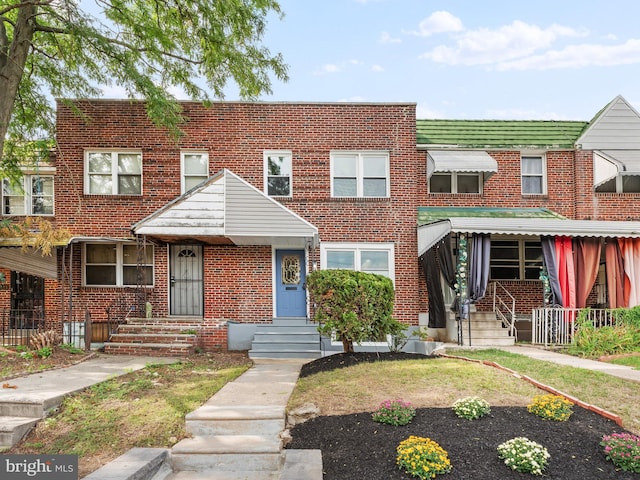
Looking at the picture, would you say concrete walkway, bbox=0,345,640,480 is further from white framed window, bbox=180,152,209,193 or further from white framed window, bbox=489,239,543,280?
white framed window, bbox=180,152,209,193

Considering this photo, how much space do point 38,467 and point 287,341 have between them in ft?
24.7

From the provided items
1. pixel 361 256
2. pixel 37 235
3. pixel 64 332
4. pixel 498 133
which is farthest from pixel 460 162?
pixel 64 332

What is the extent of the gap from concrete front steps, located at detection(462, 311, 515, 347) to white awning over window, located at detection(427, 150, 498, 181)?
4.43 meters

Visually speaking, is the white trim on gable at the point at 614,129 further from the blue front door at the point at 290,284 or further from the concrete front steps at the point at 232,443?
the concrete front steps at the point at 232,443

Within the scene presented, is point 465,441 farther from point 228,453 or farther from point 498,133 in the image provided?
point 498,133

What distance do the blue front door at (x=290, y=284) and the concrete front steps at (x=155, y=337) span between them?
2.45m

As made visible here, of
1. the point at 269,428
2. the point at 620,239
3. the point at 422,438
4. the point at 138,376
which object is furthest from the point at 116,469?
the point at 620,239

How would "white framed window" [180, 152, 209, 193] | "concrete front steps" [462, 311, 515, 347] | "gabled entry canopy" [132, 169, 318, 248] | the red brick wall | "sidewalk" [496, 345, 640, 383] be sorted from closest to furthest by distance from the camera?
"sidewalk" [496, 345, 640, 383], "gabled entry canopy" [132, 169, 318, 248], "concrete front steps" [462, 311, 515, 347], the red brick wall, "white framed window" [180, 152, 209, 193]

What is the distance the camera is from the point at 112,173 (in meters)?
13.5

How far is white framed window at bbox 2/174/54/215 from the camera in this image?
15.1 m

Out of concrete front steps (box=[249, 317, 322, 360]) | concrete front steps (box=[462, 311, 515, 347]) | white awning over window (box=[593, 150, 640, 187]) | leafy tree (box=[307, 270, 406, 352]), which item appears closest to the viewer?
leafy tree (box=[307, 270, 406, 352])

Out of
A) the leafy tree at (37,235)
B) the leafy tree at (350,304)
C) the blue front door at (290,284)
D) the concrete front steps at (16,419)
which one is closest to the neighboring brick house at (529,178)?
the blue front door at (290,284)

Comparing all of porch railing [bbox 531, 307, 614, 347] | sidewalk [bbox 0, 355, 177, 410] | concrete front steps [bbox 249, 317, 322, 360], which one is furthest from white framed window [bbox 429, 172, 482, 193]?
sidewalk [bbox 0, 355, 177, 410]

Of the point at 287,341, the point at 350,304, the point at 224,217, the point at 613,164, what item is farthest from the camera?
the point at 613,164
